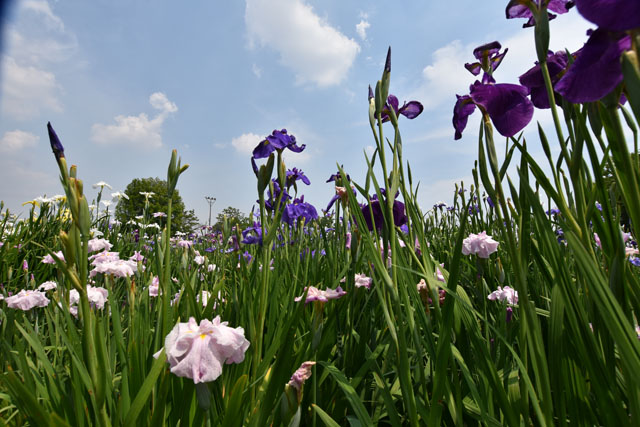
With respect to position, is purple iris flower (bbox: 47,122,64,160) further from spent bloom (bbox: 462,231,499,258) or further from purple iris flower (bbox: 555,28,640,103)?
spent bloom (bbox: 462,231,499,258)

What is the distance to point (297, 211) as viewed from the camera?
9.71ft

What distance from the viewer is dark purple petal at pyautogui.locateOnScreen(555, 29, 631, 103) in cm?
55

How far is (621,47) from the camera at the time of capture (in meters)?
0.55

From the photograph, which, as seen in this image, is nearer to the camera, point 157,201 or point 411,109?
point 411,109

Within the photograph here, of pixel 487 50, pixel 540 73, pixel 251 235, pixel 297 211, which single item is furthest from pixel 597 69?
pixel 251 235

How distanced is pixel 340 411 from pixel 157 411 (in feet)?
2.46

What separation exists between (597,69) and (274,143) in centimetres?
136

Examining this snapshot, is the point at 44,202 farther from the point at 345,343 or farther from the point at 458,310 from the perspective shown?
the point at 458,310

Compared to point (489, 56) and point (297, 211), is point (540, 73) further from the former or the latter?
point (297, 211)

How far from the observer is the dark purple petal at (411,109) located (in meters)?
1.59

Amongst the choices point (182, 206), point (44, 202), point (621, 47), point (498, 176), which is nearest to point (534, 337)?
point (498, 176)

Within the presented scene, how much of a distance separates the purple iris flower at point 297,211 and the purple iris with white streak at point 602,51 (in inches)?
93.5

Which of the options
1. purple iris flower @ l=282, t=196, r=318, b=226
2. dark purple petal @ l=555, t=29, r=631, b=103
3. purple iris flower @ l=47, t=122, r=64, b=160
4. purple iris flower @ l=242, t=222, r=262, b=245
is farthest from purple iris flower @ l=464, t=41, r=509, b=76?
purple iris flower @ l=242, t=222, r=262, b=245

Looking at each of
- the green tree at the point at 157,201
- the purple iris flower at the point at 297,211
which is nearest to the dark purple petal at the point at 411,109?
the purple iris flower at the point at 297,211
